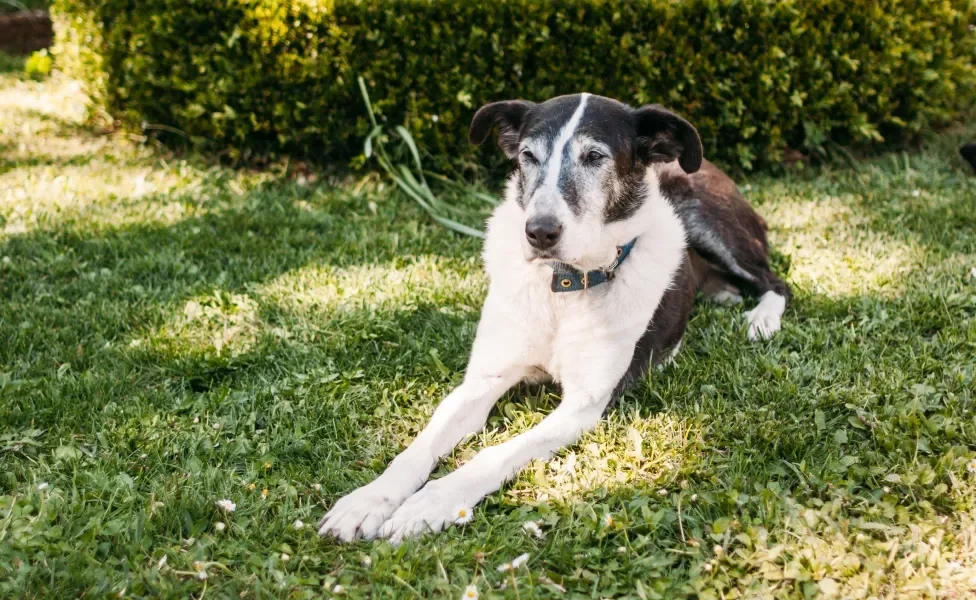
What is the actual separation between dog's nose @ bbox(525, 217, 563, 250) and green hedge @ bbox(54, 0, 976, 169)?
2788mm

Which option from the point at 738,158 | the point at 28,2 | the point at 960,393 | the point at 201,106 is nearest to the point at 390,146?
the point at 201,106

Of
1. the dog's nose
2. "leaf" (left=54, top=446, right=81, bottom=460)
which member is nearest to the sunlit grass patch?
the dog's nose

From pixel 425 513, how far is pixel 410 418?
682 millimetres

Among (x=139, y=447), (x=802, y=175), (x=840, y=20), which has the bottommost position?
(x=139, y=447)

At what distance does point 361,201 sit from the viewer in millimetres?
5383

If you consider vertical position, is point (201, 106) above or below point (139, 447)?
above

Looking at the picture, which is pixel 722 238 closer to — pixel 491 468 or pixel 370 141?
pixel 491 468

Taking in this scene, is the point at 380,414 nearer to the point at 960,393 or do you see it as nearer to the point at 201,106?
the point at 960,393

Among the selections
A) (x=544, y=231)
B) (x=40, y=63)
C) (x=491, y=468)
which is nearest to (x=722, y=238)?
(x=544, y=231)

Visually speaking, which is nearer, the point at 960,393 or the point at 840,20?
the point at 960,393

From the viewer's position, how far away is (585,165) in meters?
2.97

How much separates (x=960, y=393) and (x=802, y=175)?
3.13 metres

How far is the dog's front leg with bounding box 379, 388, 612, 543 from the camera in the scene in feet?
8.27

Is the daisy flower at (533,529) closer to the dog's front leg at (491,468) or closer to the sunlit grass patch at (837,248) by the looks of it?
the dog's front leg at (491,468)
